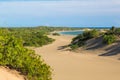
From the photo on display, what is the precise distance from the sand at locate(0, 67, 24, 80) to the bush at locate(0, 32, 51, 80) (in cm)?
27

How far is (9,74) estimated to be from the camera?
1032cm

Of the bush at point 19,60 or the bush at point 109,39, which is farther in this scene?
the bush at point 109,39

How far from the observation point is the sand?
9.85 m

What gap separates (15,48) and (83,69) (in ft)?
31.6

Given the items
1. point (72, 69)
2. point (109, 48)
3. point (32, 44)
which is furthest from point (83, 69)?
point (32, 44)

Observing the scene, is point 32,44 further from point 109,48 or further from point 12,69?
point 12,69

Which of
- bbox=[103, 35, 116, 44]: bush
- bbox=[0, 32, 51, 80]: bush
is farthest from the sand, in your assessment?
bbox=[103, 35, 116, 44]: bush

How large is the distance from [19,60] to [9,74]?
3.23ft

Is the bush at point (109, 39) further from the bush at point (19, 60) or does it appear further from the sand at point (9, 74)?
the sand at point (9, 74)

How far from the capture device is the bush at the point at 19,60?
11.1 meters

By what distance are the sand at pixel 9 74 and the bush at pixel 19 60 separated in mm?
267

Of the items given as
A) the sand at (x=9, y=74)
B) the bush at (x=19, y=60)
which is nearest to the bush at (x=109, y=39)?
the bush at (x=19, y=60)

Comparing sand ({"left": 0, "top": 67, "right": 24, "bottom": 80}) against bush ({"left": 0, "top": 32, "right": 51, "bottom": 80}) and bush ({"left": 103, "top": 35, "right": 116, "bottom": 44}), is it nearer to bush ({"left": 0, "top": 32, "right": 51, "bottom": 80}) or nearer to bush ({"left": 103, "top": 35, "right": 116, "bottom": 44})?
bush ({"left": 0, "top": 32, "right": 51, "bottom": 80})

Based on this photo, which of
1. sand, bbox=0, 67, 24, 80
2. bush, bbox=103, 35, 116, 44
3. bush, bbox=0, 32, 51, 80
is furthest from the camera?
bush, bbox=103, 35, 116, 44
